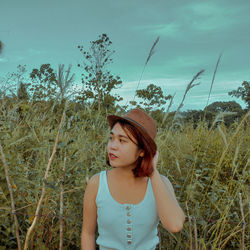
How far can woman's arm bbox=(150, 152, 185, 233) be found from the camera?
1669 millimetres

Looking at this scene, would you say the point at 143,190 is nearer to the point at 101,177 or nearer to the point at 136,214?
the point at 136,214

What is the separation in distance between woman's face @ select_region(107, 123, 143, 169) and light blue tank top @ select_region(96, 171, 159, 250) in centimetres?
20

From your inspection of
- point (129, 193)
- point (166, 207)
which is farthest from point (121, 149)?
point (166, 207)

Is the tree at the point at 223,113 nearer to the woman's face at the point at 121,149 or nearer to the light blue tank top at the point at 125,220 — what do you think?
the woman's face at the point at 121,149

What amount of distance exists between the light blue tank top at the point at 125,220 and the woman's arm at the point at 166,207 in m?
0.12

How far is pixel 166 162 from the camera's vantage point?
2.99m

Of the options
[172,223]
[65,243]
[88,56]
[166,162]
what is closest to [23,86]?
[166,162]

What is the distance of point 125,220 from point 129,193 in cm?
16

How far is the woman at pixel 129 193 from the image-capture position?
5.71ft

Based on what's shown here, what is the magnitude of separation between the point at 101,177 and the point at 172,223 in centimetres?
50

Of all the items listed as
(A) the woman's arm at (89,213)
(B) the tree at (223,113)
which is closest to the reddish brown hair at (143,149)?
(A) the woman's arm at (89,213)

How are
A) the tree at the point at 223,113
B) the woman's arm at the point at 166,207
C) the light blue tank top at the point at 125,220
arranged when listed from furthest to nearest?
the tree at the point at 223,113, the light blue tank top at the point at 125,220, the woman's arm at the point at 166,207

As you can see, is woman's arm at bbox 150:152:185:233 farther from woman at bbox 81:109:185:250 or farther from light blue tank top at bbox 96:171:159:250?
light blue tank top at bbox 96:171:159:250

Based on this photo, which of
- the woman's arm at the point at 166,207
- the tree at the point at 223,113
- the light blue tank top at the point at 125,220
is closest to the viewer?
the woman's arm at the point at 166,207
